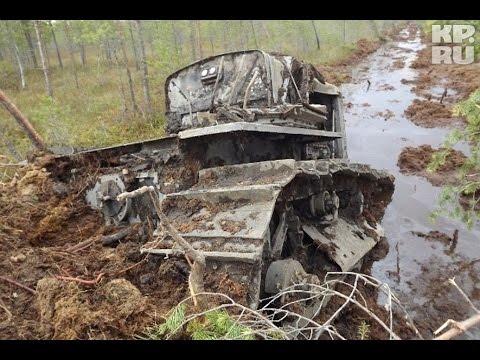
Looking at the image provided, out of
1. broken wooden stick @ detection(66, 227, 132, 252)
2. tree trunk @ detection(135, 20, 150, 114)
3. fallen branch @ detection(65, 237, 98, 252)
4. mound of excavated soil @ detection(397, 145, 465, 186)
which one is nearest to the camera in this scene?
fallen branch @ detection(65, 237, 98, 252)

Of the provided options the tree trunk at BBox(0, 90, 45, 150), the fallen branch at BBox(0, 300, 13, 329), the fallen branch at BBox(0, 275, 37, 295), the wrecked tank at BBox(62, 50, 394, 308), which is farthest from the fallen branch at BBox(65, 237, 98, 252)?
the tree trunk at BBox(0, 90, 45, 150)

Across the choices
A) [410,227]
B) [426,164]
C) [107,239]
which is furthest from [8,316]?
[426,164]

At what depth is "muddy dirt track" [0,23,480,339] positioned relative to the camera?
10.0 feet

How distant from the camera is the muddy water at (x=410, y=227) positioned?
603cm

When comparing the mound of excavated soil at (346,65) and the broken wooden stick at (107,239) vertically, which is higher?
the mound of excavated soil at (346,65)

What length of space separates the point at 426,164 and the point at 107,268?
1003 centimetres

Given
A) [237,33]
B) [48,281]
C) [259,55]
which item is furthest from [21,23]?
[48,281]

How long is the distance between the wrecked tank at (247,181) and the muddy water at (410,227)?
819mm

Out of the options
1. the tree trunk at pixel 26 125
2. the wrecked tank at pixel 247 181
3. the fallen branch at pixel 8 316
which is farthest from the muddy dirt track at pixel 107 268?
the tree trunk at pixel 26 125

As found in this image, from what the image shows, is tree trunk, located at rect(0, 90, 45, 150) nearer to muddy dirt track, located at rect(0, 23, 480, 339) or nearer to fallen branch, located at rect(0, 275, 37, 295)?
muddy dirt track, located at rect(0, 23, 480, 339)

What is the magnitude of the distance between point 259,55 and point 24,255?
3.81 meters

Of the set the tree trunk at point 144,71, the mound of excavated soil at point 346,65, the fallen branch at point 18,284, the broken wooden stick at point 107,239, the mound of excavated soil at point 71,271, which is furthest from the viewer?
the mound of excavated soil at point 346,65

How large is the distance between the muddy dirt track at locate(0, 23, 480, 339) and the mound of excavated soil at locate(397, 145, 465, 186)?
379mm

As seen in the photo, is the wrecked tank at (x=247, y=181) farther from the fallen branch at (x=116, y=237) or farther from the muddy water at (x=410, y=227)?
the muddy water at (x=410, y=227)
